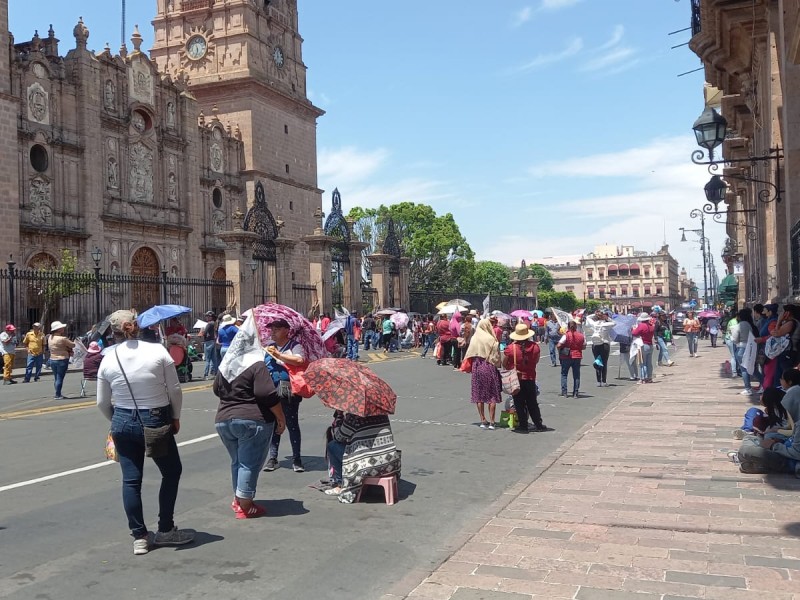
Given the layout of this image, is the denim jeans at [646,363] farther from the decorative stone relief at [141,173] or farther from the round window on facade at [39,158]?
the decorative stone relief at [141,173]

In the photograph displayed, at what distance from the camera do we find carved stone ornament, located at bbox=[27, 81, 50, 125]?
32438 millimetres

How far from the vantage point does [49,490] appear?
736 centimetres

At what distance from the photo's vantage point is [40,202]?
32.7 m

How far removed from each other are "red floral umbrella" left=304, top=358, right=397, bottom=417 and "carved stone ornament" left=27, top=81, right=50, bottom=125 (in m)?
30.4

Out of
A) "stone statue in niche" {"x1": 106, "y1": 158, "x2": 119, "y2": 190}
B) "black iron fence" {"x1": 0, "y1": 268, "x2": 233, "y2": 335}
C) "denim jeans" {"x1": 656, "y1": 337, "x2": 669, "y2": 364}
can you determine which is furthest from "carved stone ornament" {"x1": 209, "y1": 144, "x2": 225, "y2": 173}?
"denim jeans" {"x1": 656, "y1": 337, "x2": 669, "y2": 364}

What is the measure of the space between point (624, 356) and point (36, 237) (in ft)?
81.0

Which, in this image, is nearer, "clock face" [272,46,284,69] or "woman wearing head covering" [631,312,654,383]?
"woman wearing head covering" [631,312,654,383]

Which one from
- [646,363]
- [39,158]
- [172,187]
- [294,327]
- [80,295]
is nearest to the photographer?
[294,327]

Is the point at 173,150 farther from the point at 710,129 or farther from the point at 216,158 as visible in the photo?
the point at 710,129

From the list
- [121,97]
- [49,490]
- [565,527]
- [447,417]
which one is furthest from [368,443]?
[121,97]

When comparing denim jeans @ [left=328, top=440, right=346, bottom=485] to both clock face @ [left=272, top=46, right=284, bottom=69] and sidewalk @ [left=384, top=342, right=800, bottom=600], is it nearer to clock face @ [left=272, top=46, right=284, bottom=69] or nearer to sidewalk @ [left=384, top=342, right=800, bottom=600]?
sidewalk @ [left=384, top=342, right=800, bottom=600]

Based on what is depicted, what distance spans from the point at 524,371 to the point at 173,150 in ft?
111

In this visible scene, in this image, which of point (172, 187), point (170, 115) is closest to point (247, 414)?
point (172, 187)

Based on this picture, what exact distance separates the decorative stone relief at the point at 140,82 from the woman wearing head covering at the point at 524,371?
1274 inches
